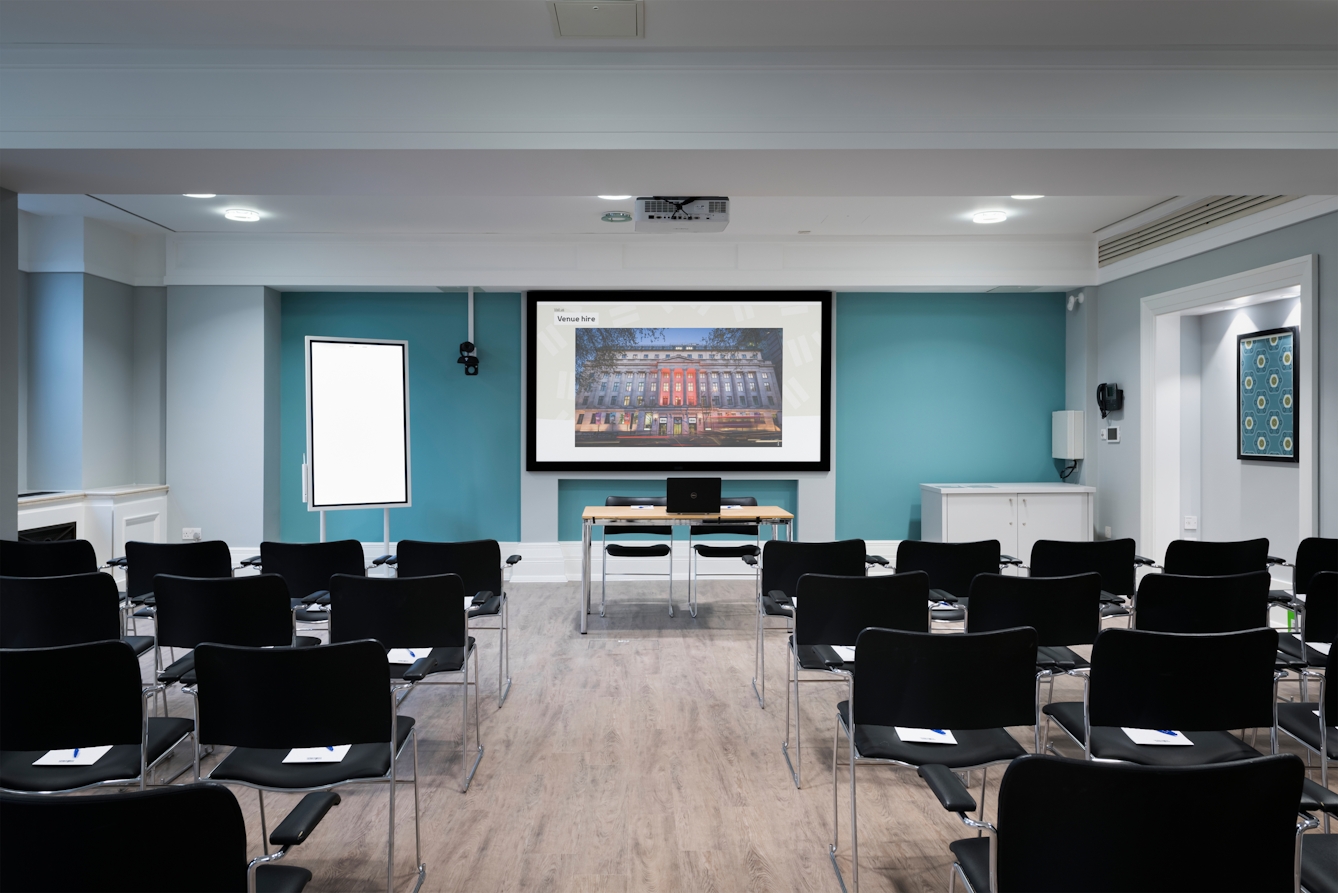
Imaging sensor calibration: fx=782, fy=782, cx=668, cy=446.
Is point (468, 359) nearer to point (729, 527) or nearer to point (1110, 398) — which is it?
point (729, 527)

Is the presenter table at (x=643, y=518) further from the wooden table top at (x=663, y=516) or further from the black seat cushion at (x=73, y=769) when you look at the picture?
the black seat cushion at (x=73, y=769)

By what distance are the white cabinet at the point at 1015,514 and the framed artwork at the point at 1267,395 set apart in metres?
1.28

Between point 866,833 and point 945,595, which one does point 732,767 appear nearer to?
point 866,833

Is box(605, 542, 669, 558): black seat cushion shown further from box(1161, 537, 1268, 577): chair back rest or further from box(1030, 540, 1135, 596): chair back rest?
box(1161, 537, 1268, 577): chair back rest

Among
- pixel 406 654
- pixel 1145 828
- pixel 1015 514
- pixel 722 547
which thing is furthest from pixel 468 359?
pixel 1145 828

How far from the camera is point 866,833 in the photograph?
2.68 metres

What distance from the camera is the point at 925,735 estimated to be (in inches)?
97.0

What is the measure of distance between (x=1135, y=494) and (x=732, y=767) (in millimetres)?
5042

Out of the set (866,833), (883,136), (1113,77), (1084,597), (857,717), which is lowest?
(866,833)

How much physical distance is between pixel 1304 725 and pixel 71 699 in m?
3.75

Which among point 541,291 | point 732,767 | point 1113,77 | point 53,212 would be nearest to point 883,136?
point 1113,77

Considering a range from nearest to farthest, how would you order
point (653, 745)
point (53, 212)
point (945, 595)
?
point (653, 745), point (945, 595), point (53, 212)

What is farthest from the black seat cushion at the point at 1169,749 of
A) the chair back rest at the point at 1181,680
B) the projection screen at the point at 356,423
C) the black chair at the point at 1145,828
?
the projection screen at the point at 356,423

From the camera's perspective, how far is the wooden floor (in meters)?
2.44
